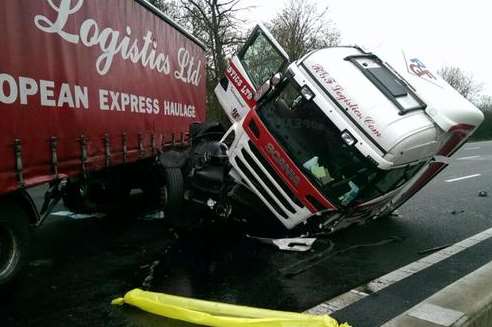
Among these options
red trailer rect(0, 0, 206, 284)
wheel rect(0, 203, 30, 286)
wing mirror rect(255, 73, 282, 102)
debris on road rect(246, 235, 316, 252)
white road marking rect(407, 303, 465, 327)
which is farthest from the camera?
debris on road rect(246, 235, 316, 252)

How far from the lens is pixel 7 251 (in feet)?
15.1

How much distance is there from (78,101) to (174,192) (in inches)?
74.4

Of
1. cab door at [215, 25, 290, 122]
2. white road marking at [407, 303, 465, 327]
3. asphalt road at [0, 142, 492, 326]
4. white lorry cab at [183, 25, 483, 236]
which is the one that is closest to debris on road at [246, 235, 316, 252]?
asphalt road at [0, 142, 492, 326]

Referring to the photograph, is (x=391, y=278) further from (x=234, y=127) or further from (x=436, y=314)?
(x=234, y=127)

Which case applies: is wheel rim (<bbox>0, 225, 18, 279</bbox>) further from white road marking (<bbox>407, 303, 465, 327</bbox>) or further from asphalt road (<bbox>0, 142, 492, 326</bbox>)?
white road marking (<bbox>407, 303, 465, 327</bbox>)

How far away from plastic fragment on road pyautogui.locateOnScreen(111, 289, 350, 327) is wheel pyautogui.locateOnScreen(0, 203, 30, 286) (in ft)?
3.28

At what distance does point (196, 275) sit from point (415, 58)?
371 centimetres

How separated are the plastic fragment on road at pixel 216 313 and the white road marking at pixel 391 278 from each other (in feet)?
2.28

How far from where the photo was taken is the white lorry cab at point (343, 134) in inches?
207

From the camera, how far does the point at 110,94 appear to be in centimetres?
608

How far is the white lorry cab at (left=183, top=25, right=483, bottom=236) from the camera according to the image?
17.2 ft

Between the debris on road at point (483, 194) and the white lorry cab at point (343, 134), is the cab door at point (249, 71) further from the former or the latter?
the debris on road at point (483, 194)

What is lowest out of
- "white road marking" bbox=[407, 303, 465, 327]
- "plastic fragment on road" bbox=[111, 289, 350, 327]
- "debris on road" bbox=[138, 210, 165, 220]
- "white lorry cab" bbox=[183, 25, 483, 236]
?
"debris on road" bbox=[138, 210, 165, 220]

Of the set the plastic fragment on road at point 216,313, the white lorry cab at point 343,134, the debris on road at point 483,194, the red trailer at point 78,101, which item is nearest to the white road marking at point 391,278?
the plastic fragment on road at point 216,313
